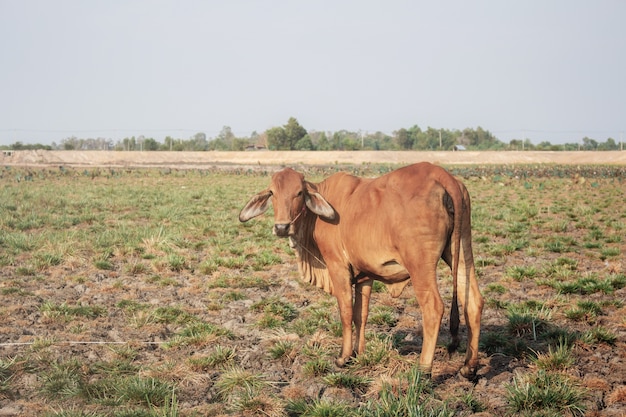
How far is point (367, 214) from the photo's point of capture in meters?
5.86

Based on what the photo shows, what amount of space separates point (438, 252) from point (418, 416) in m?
1.51

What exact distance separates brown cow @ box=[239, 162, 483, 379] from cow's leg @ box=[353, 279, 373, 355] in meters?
0.01

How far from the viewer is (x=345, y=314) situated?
6184 millimetres

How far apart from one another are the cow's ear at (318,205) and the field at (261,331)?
58.4 inches

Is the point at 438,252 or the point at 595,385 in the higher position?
the point at 438,252

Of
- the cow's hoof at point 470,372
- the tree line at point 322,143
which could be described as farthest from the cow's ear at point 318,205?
the tree line at point 322,143

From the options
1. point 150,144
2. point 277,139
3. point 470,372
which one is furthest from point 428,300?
point 150,144

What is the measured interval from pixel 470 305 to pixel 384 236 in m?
1.05

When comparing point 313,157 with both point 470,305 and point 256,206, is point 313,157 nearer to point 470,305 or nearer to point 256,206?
point 256,206

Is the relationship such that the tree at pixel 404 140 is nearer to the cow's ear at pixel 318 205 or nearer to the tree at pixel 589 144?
the tree at pixel 589 144

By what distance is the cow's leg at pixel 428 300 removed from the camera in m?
5.27

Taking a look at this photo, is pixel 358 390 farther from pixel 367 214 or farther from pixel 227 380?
pixel 367 214

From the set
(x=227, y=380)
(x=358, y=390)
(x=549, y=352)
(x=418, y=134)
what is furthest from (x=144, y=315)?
(x=418, y=134)

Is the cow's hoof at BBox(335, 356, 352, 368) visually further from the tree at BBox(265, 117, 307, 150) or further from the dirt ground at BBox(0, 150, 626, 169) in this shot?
the tree at BBox(265, 117, 307, 150)
